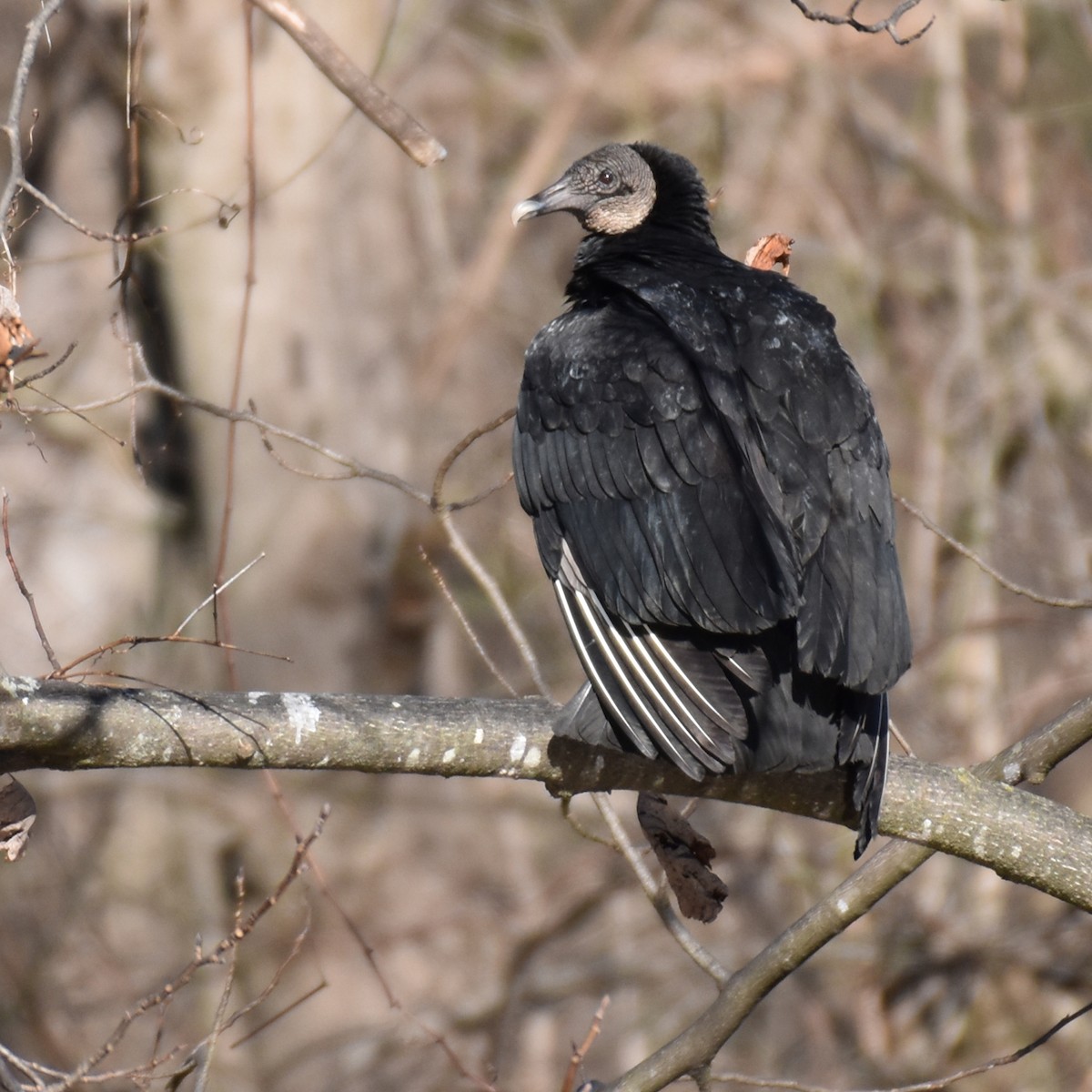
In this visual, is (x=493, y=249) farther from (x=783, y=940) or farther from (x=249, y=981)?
(x=783, y=940)

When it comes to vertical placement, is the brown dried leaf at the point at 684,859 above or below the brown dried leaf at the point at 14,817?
below

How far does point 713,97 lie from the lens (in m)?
7.30

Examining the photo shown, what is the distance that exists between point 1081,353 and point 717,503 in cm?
453

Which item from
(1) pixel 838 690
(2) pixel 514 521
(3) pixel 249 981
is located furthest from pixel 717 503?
(3) pixel 249 981

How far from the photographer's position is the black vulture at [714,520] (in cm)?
256

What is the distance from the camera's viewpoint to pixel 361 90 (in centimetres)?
240

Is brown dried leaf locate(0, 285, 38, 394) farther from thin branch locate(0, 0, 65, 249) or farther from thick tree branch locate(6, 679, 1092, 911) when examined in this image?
thick tree branch locate(6, 679, 1092, 911)

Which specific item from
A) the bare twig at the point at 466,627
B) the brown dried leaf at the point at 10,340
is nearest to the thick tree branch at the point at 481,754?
the bare twig at the point at 466,627

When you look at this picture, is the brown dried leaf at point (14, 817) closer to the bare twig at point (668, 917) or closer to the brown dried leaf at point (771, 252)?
the bare twig at point (668, 917)

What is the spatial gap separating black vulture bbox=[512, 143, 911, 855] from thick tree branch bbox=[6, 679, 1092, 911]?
3.0 inches

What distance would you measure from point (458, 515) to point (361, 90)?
5007 mm

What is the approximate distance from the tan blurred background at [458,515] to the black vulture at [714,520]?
3.15 meters

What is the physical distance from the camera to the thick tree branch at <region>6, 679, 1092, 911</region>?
7.32ft

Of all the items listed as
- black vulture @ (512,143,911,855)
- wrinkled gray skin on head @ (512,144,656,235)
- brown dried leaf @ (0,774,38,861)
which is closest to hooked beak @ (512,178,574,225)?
wrinkled gray skin on head @ (512,144,656,235)
